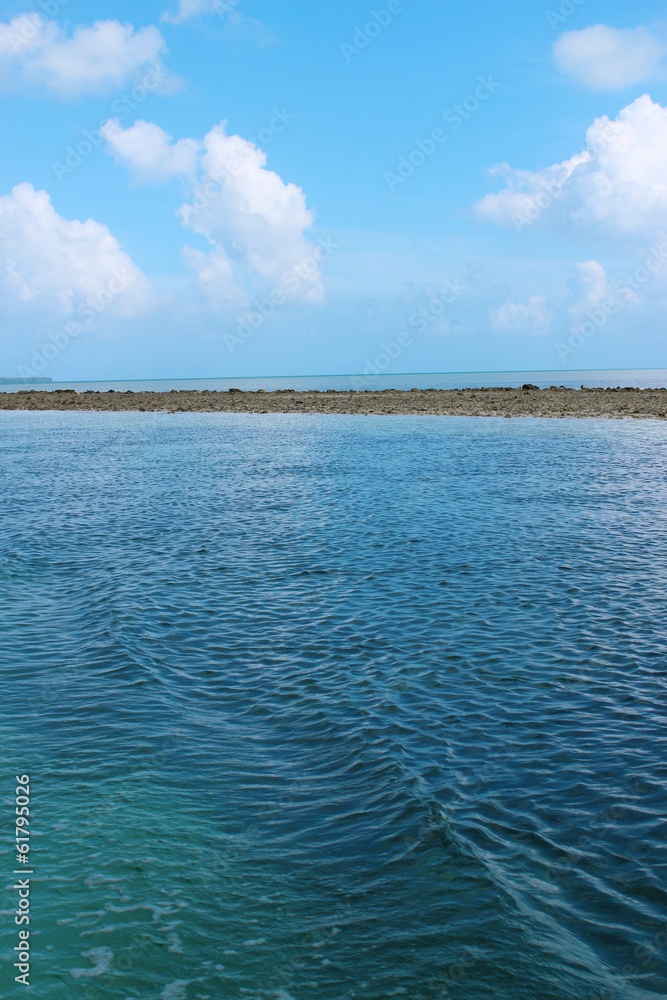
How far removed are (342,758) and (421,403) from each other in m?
97.4

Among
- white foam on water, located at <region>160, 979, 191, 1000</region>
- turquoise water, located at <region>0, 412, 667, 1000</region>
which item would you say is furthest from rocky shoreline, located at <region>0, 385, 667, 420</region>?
white foam on water, located at <region>160, 979, 191, 1000</region>

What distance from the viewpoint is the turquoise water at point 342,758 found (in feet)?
23.3

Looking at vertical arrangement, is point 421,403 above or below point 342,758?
above

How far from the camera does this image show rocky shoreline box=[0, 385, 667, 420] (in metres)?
86.8

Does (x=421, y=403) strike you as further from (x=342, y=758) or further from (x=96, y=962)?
(x=96, y=962)

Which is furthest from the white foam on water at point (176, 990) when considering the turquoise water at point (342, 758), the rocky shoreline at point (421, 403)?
the rocky shoreline at point (421, 403)

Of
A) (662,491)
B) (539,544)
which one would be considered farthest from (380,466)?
(539,544)

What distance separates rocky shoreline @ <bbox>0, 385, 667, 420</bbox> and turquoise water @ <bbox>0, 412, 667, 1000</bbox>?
62.6 m

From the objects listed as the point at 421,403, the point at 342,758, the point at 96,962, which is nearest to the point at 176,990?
the point at 96,962

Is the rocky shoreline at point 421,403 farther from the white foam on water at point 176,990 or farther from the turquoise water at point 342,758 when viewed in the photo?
the white foam on water at point 176,990

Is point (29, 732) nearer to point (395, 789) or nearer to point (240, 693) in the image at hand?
point (240, 693)

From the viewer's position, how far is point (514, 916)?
7465 millimetres

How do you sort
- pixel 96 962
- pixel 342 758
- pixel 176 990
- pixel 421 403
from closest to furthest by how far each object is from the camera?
pixel 176 990 < pixel 96 962 < pixel 342 758 < pixel 421 403

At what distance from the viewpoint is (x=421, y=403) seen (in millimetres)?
105688
